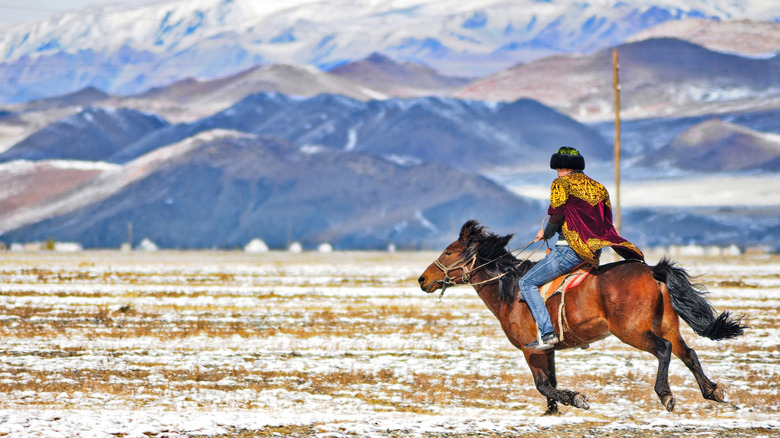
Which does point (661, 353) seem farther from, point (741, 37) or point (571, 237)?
point (741, 37)

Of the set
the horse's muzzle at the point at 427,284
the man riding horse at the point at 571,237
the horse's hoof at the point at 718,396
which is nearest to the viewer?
the horse's hoof at the point at 718,396

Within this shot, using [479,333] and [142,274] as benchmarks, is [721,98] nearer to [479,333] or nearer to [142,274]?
[142,274]

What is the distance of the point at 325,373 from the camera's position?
12805 mm

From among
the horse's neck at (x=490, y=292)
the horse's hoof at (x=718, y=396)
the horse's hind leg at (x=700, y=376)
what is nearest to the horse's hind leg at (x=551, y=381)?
the horse's neck at (x=490, y=292)

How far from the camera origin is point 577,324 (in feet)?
31.4

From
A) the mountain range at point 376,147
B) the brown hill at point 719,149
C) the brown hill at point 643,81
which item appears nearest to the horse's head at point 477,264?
the mountain range at point 376,147

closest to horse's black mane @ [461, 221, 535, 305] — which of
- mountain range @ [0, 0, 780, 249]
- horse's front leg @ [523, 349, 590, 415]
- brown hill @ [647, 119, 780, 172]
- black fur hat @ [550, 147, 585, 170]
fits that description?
horse's front leg @ [523, 349, 590, 415]

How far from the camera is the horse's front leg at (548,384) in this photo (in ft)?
31.0

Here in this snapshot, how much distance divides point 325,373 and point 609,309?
4.85 meters

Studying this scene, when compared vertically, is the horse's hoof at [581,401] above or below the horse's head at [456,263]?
below

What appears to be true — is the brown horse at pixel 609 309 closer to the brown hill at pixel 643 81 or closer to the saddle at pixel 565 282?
the saddle at pixel 565 282

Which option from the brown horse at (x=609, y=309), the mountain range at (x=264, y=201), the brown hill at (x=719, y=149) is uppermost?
the brown hill at (x=719, y=149)

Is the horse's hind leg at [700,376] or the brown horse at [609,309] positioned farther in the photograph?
the brown horse at [609,309]

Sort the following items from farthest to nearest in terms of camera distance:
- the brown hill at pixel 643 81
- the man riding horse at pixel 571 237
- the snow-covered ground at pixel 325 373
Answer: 1. the brown hill at pixel 643 81
2. the man riding horse at pixel 571 237
3. the snow-covered ground at pixel 325 373
